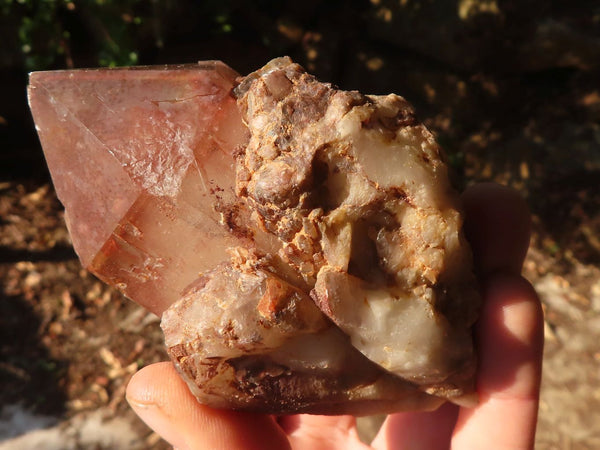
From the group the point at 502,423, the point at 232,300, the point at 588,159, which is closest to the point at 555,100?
the point at 588,159

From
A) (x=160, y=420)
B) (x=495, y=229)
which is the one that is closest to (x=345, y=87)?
(x=495, y=229)

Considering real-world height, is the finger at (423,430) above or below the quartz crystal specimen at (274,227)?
below

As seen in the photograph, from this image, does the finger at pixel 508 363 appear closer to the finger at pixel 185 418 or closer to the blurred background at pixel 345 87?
the finger at pixel 185 418

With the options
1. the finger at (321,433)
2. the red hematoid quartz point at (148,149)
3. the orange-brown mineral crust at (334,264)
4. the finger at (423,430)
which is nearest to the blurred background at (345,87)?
the finger at (321,433)

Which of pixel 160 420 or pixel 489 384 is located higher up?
pixel 489 384

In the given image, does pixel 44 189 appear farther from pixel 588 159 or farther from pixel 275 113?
pixel 588 159

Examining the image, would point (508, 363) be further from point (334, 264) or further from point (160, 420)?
point (160, 420)

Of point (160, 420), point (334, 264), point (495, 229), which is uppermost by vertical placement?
point (334, 264)
